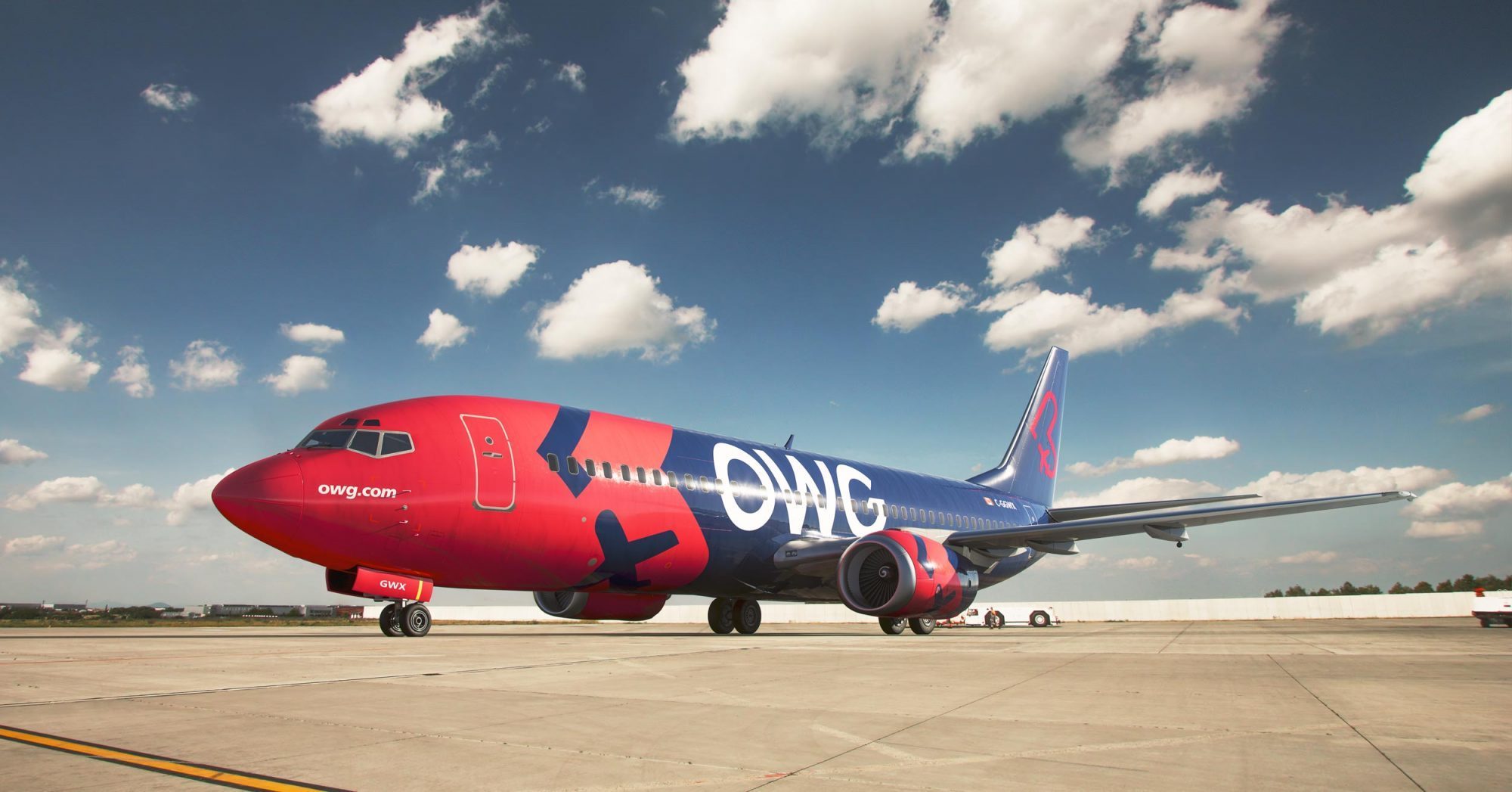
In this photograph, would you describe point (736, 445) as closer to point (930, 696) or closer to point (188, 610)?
point (930, 696)

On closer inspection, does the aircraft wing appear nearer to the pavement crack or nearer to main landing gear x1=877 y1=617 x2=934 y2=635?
main landing gear x1=877 y1=617 x2=934 y2=635

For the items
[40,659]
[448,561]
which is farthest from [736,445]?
[40,659]

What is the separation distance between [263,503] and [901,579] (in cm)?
1167

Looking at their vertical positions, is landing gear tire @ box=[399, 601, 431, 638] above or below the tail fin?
below

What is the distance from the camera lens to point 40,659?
9.07 meters

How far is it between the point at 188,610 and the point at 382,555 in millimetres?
49491

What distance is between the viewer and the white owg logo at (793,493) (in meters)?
18.4

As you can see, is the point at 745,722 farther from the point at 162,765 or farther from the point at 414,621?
the point at 414,621

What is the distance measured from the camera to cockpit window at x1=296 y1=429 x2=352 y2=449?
1330cm

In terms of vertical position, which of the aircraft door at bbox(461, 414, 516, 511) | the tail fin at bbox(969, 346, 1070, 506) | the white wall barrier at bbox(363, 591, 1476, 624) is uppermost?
the tail fin at bbox(969, 346, 1070, 506)

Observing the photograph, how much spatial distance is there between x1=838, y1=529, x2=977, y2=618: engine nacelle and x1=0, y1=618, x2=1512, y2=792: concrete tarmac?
6.79 meters

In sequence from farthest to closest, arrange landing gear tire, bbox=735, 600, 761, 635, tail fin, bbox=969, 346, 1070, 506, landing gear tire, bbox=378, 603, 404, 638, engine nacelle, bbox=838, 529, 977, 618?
tail fin, bbox=969, 346, 1070, 506
landing gear tire, bbox=735, 600, 761, 635
engine nacelle, bbox=838, 529, 977, 618
landing gear tire, bbox=378, 603, 404, 638

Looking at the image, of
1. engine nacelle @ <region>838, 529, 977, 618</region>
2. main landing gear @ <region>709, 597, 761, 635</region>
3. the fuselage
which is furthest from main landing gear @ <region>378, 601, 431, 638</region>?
engine nacelle @ <region>838, 529, 977, 618</region>

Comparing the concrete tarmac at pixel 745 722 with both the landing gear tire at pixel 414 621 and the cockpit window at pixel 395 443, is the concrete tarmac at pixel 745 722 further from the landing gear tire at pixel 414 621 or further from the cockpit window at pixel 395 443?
the cockpit window at pixel 395 443
